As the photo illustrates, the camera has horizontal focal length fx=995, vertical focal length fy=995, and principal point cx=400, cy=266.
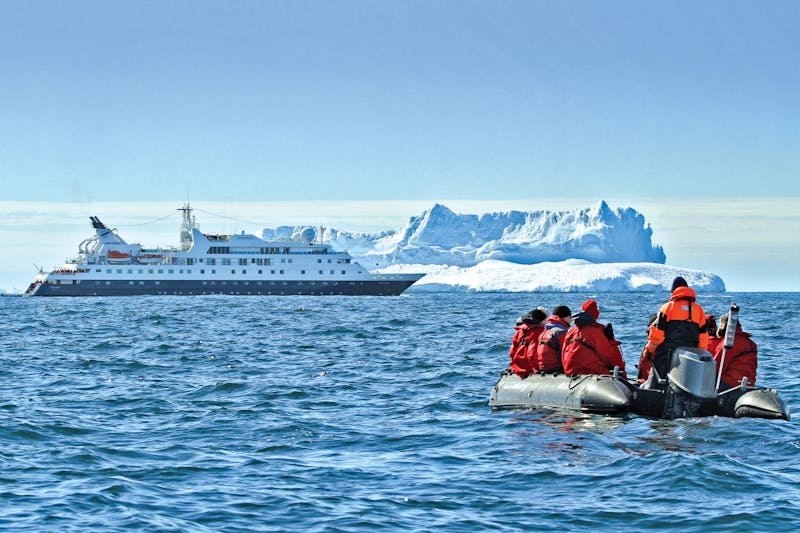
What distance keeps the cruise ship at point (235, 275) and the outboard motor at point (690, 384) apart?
331 feet

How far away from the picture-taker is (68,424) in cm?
1544

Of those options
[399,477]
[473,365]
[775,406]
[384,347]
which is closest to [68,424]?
[399,477]

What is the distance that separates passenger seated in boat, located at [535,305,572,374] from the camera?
55.4ft

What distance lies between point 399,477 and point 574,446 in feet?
9.24

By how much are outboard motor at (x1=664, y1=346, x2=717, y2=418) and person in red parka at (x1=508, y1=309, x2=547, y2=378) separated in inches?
118

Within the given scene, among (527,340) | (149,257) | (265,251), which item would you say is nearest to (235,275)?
(265,251)

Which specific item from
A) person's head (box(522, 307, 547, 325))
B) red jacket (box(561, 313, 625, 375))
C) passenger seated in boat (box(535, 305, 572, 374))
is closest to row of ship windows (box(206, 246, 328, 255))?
person's head (box(522, 307, 547, 325))

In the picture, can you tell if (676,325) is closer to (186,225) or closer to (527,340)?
(527,340)

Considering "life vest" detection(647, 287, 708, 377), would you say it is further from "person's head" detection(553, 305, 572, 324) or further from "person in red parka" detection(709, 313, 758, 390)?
"person's head" detection(553, 305, 572, 324)

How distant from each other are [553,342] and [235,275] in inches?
4075

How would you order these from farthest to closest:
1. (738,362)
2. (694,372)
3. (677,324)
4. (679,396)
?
(738,362), (677,324), (679,396), (694,372)

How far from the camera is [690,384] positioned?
48.4 ft

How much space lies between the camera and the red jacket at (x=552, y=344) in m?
16.9

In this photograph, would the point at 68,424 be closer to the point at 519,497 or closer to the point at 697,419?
the point at 519,497
